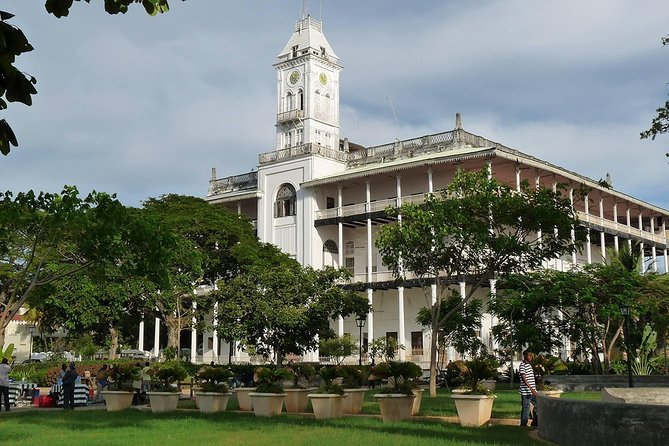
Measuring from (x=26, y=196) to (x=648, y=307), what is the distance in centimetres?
1838

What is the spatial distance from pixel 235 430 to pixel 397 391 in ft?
11.9

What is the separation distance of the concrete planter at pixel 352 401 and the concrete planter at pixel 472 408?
3942mm

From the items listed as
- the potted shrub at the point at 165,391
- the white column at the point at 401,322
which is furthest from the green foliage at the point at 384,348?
the potted shrub at the point at 165,391

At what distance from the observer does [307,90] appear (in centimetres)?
5203

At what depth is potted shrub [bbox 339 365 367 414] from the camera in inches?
707

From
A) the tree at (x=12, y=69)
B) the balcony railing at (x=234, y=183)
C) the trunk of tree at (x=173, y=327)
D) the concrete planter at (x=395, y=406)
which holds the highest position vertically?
the balcony railing at (x=234, y=183)

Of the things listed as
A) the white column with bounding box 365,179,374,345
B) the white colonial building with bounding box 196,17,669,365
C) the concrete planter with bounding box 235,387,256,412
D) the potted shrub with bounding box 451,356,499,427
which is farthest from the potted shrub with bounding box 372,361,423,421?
the white column with bounding box 365,179,374,345

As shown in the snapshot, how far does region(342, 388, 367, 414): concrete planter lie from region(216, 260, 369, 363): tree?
16.5 m

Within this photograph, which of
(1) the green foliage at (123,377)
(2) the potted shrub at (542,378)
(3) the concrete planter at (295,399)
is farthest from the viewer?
(1) the green foliage at (123,377)

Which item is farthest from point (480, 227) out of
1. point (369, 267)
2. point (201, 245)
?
point (369, 267)

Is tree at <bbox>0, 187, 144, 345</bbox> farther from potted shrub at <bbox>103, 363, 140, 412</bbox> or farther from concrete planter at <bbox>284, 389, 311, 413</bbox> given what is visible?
concrete planter at <bbox>284, 389, 311, 413</bbox>

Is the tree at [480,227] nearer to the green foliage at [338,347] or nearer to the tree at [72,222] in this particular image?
the tree at [72,222]

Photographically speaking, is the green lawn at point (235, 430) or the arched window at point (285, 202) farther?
the arched window at point (285, 202)

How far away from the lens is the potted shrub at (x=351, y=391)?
1795cm
